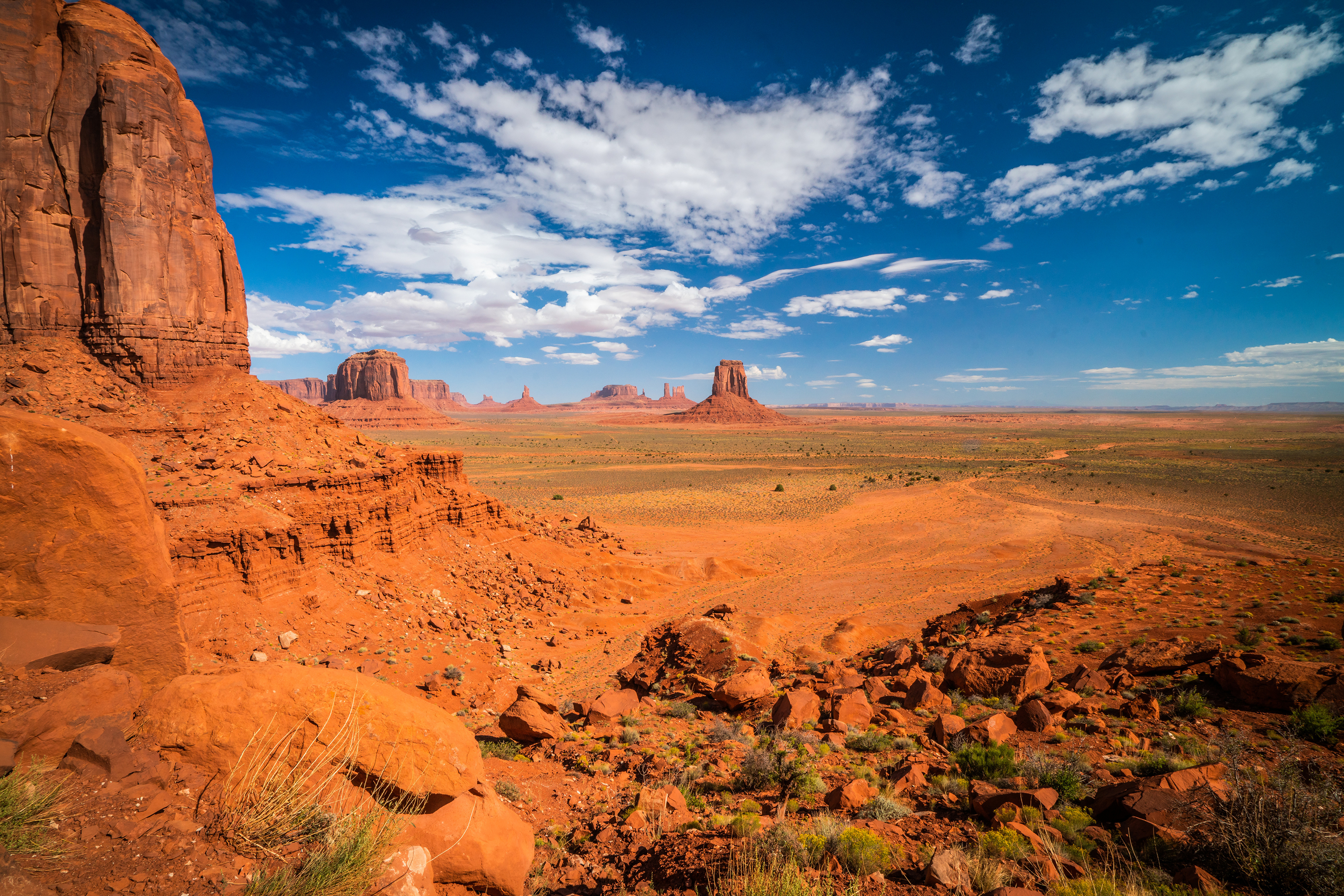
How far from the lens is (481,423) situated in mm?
159125

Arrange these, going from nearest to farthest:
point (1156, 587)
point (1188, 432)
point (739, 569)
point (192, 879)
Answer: point (192, 879) → point (1156, 587) → point (739, 569) → point (1188, 432)

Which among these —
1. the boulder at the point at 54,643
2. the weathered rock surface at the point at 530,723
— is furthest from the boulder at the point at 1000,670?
the boulder at the point at 54,643

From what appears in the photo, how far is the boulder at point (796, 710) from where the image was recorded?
8.85 m

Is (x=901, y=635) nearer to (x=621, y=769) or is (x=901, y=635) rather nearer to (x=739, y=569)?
(x=739, y=569)

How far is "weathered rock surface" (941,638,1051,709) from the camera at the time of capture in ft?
31.8

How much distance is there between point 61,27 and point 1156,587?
109 ft

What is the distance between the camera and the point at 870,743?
26.1 feet

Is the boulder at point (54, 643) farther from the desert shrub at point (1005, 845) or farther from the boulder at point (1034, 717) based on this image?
the boulder at point (1034, 717)

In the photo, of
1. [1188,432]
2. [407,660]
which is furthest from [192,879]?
[1188,432]

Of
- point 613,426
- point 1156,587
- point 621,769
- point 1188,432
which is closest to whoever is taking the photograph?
point 621,769

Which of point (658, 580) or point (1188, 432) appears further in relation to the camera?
point (1188, 432)

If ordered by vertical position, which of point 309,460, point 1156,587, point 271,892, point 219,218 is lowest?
point 1156,587

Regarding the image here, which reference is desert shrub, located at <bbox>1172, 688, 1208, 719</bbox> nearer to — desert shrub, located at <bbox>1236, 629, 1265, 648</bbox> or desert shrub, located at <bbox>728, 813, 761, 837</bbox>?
desert shrub, located at <bbox>1236, 629, 1265, 648</bbox>

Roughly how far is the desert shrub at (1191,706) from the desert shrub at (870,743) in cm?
466
